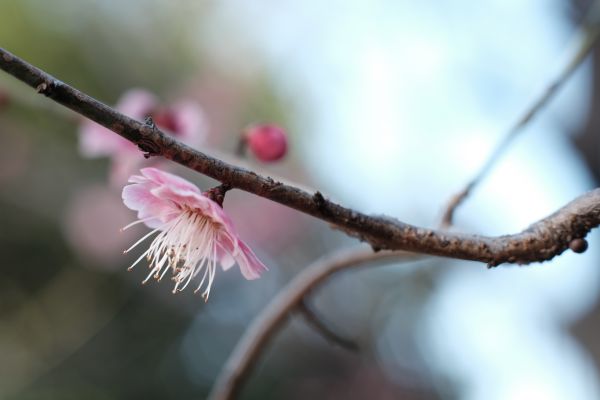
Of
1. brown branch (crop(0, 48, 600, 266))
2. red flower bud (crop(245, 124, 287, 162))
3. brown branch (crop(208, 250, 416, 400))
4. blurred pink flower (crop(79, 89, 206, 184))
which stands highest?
blurred pink flower (crop(79, 89, 206, 184))

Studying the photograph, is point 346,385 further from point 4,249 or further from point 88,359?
point 4,249

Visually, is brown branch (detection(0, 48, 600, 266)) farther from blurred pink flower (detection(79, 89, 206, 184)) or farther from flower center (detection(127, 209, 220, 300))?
blurred pink flower (detection(79, 89, 206, 184))

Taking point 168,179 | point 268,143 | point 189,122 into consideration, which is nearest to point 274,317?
point 268,143

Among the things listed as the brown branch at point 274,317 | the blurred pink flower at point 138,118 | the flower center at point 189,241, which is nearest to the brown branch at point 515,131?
the brown branch at point 274,317

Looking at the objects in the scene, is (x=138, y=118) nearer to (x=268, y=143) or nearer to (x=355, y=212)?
(x=268, y=143)

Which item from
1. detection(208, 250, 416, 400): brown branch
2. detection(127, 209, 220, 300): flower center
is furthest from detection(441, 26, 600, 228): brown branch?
detection(127, 209, 220, 300): flower center

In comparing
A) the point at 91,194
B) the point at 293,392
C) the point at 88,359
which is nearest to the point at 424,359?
the point at 293,392
